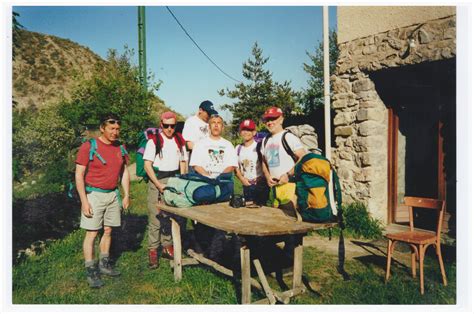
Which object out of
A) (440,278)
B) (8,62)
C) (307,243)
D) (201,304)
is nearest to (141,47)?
(8,62)

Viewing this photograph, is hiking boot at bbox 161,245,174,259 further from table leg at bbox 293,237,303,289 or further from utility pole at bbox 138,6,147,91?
utility pole at bbox 138,6,147,91

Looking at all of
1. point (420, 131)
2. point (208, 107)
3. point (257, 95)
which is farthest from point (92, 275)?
point (257, 95)

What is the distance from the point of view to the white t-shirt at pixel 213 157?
188 inches

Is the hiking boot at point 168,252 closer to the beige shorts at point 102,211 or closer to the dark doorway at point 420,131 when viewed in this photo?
the beige shorts at point 102,211

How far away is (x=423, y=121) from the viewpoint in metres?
6.48

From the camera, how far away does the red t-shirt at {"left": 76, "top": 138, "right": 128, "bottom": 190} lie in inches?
164

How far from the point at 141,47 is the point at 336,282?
6.29 meters

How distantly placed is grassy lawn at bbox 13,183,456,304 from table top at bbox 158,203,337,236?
0.88 m

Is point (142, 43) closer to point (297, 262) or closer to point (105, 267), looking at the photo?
point (105, 267)

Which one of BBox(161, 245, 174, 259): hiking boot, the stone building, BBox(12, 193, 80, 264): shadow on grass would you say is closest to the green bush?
the stone building

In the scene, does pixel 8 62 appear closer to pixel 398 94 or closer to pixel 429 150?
pixel 398 94

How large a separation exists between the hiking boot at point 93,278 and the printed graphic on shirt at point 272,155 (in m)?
2.42

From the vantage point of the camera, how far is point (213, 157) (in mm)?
4797

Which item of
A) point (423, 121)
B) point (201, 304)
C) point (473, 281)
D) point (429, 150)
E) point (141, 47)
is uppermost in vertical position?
point (141, 47)
